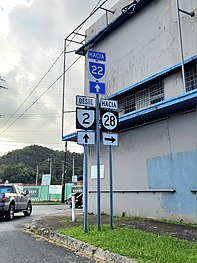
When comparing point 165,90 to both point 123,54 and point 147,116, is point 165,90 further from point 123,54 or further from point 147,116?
point 123,54

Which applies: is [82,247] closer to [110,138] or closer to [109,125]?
[110,138]

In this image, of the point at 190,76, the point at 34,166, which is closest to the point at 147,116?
the point at 190,76

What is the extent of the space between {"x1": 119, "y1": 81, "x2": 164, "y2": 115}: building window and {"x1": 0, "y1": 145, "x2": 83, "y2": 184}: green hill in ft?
245

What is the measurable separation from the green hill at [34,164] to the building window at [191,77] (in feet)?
256

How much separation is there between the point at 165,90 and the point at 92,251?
24.2 ft

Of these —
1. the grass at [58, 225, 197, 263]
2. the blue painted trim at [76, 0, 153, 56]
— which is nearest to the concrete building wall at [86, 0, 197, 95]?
the blue painted trim at [76, 0, 153, 56]

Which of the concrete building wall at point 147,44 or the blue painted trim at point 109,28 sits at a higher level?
the blue painted trim at point 109,28

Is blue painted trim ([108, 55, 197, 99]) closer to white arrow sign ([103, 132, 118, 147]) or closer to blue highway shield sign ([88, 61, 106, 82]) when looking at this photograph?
blue highway shield sign ([88, 61, 106, 82])

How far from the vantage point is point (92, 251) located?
6.26 metres

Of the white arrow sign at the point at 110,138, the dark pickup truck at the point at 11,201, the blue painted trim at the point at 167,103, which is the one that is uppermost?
the blue painted trim at the point at 167,103

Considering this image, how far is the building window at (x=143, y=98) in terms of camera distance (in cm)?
1218

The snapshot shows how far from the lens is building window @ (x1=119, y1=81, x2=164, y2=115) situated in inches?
480

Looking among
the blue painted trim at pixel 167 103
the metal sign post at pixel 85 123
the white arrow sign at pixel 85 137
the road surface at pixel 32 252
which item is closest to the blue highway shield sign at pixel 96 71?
the metal sign post at pixel 85 123

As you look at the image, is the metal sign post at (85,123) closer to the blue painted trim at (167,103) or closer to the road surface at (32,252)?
the road surface at (32,252)
